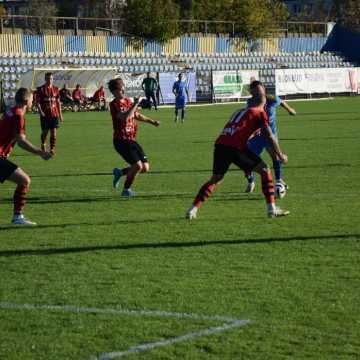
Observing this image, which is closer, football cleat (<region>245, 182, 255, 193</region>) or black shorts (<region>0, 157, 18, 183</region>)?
black shorts (<region>0, 157, 18, 183</region>)

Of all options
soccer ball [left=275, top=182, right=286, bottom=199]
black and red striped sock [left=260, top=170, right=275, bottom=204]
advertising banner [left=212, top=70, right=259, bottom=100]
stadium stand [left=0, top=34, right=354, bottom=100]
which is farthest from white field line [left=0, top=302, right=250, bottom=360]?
advertising banner [left=212, top=70, right=259, bottom=100]

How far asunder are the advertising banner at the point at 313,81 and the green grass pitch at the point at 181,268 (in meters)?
40.1

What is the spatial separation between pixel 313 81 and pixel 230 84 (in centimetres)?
593

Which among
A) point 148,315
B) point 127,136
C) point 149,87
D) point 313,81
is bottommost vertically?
point 313,81

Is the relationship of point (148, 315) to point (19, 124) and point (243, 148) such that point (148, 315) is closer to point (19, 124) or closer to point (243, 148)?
point (19, 124)

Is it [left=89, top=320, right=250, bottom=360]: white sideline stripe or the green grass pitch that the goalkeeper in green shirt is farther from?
[left=89, top=320, right=250, bottom=360]: white sideline stripe

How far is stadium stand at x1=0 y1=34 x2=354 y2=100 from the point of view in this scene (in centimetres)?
5269

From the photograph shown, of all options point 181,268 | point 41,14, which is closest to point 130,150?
point 181,268

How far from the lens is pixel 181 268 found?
902cm

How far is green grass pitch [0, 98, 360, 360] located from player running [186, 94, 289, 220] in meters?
0.37

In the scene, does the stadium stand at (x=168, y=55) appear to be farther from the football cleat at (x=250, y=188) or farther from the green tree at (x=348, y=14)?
the football cleat at (x=250, y=188)

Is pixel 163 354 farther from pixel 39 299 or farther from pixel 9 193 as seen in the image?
pixel 9 193

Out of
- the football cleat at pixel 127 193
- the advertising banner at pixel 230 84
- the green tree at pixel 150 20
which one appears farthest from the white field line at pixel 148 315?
the green tree at pixel 150 20

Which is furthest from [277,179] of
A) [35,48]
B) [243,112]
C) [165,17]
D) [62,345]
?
[165,17]
